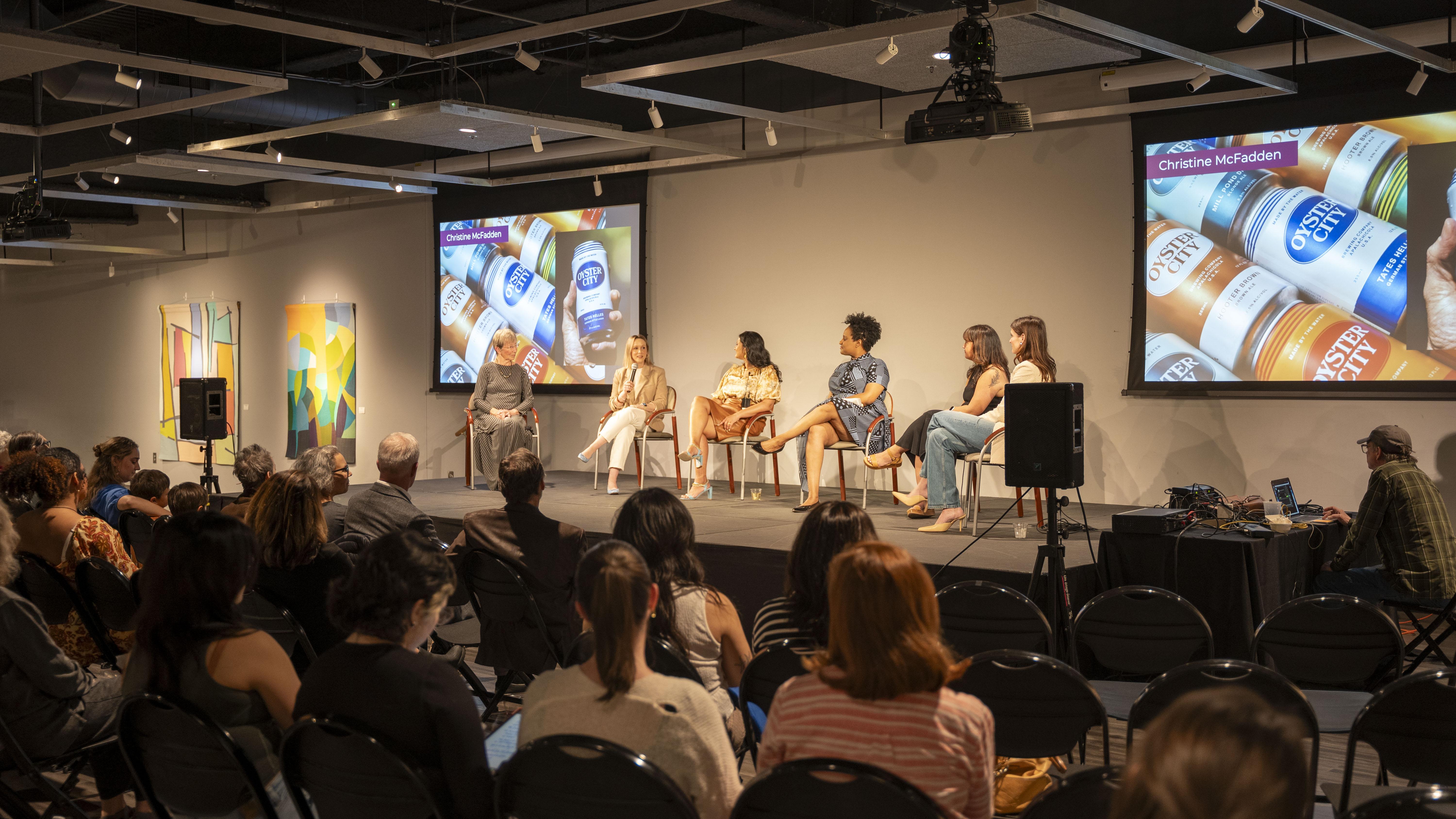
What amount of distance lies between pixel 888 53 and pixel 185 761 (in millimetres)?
4699

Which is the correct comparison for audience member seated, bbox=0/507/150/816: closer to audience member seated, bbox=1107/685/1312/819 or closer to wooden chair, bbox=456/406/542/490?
audience member seated, bbox=1107/685/1312/819

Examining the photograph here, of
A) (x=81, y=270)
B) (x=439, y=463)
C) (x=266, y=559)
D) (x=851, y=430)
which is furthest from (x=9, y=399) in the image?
(x=266, y=559)

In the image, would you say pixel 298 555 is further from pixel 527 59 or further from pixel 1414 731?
pixel 527 59

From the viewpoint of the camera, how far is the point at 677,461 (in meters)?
8.80

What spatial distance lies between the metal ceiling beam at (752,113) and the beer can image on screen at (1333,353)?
2.77 m

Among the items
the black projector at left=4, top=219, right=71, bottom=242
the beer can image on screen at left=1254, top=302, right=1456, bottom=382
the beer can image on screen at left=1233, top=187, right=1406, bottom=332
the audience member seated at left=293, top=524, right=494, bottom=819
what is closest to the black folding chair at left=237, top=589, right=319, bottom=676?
the audience member seated at left=293, top=524, right=494, bottom=819

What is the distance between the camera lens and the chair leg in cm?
827

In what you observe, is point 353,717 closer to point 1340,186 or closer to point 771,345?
point 1340,186

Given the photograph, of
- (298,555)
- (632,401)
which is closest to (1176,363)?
(632,401)

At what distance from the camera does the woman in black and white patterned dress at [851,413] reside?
7184 mm

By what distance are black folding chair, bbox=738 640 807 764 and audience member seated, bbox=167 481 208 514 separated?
2.89 metres

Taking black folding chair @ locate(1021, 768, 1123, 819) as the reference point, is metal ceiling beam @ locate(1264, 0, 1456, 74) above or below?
above

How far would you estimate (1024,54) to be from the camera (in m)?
6.09

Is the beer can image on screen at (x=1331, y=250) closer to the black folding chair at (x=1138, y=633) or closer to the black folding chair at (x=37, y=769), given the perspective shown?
the black folding chair at (x=1138, y=633)
